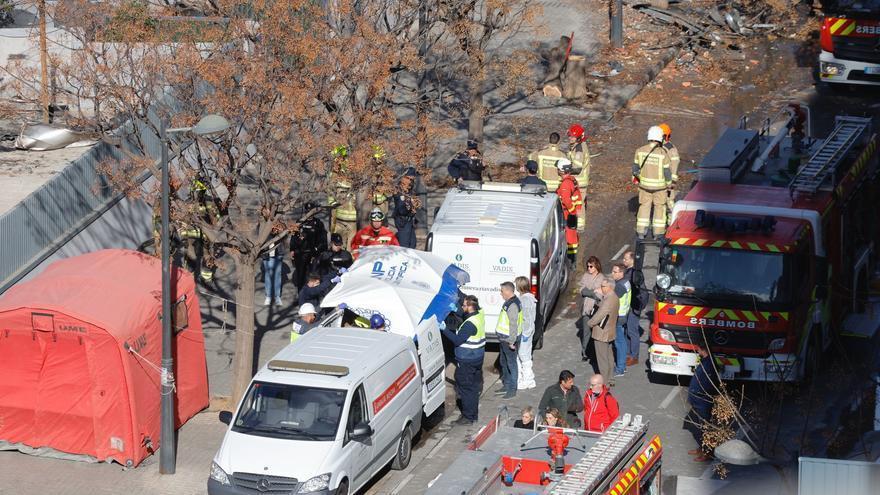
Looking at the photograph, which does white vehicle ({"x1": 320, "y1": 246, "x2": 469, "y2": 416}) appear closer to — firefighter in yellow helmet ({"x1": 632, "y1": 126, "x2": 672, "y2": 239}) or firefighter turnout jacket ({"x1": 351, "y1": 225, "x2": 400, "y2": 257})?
A: firefighter turnout jacket ({"x1": 351, "y1": 225, "x2": 400, "y2": 257})

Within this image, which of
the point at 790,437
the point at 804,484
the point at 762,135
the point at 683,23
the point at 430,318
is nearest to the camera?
the point at 804,484

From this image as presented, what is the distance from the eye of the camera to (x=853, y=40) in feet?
96.0

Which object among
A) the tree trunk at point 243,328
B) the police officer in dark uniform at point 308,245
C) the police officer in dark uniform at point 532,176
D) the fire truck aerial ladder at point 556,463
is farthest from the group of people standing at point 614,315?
the police officer in dark uniform at point 308,245

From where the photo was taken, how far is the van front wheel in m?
17.0

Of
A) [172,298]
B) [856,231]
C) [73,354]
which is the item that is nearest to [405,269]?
[172,298]

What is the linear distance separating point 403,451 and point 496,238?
3970 millimetres

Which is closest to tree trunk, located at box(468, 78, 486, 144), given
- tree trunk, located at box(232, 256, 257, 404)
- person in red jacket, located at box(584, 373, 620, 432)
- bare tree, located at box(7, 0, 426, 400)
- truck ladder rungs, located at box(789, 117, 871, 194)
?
bare tree, located at box(7, 0, 426, 400)

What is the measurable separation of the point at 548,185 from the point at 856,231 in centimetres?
538

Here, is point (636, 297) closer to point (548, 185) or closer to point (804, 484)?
point (548, 185)

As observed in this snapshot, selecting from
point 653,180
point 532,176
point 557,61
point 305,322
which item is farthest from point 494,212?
point 557,61

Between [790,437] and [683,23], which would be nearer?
[790,437]

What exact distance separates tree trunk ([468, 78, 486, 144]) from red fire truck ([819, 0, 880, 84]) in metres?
8.38

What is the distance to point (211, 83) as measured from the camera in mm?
17828

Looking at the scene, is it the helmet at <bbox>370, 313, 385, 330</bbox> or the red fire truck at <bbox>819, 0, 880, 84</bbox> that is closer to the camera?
the helmet at <bbox>370, 313, 385, 330</bbox>
